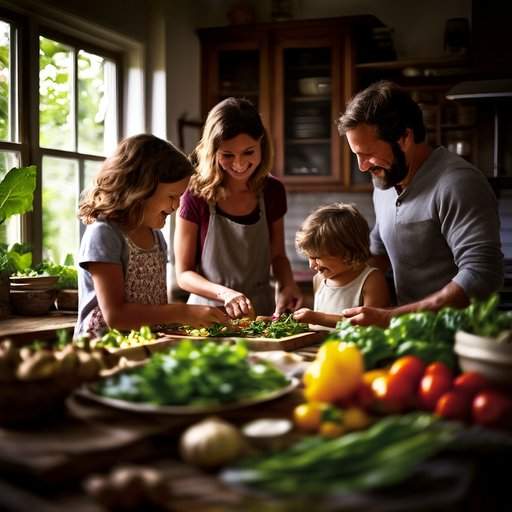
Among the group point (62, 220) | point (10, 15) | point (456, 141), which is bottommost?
point (62, 220)

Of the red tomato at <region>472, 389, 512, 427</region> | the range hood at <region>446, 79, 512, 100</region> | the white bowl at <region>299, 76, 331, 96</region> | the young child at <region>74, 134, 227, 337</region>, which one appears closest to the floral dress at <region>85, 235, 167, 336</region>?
the young child at <region>74, 134, 227, 337</region>

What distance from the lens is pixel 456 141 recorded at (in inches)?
215

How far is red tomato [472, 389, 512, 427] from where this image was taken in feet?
4.25

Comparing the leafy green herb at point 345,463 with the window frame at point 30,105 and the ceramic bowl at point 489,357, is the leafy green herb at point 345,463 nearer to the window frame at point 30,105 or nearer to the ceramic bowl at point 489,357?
the ceramic bowl at point 489,357

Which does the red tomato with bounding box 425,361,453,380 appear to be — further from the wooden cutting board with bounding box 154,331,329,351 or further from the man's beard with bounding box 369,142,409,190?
the man's beard with bounding box 369,142,409,190

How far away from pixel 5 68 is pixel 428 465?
3493 mm

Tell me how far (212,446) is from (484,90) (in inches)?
161

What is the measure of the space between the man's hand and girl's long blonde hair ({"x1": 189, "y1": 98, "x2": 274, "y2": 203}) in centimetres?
91

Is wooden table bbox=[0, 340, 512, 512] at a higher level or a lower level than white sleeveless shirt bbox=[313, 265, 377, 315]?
lower

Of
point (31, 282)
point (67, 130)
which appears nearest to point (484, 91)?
point (67, 130)

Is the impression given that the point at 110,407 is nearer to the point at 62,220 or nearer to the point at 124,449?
the point at 124,449

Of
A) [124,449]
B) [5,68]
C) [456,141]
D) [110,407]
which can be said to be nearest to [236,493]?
[124,449]

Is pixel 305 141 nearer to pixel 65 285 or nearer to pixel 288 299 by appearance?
pixel 65 285

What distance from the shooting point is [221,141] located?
291 centimetres
